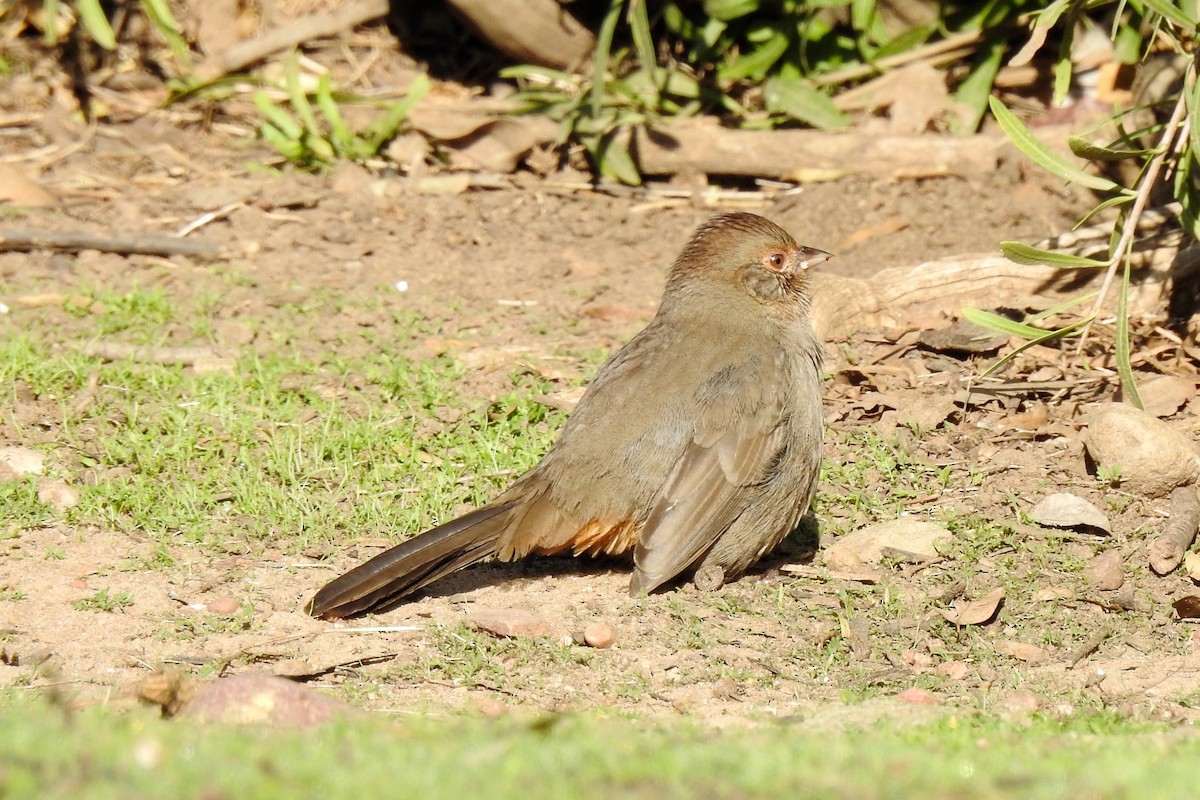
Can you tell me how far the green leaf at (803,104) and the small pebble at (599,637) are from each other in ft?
16.4

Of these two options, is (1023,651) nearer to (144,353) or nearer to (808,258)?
(808,258)

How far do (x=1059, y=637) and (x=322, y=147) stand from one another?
19.7ft

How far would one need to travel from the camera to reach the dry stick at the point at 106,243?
8.20m

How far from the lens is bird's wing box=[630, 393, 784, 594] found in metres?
5.40

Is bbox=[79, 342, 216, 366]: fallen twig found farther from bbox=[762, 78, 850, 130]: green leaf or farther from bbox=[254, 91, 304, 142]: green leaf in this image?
bbox=[762, 78, 850, 130]: green leaf

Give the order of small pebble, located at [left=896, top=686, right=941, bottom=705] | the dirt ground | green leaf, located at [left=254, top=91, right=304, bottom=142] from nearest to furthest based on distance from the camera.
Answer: small pebble, located at [left=896, top=686, right=941, bottom=705]
the dirt ground
green leaf, located at [left=254, top=91, right=304, bottom=142]

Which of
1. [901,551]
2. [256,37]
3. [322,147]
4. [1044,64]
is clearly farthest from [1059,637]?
[256,37]

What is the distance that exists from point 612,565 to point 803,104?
424 centimetres

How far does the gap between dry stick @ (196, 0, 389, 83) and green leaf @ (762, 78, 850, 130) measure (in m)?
3.07

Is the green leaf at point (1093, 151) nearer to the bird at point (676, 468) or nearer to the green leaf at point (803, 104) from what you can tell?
the bird at point (676, 468)

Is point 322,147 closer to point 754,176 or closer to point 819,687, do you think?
point 754,176

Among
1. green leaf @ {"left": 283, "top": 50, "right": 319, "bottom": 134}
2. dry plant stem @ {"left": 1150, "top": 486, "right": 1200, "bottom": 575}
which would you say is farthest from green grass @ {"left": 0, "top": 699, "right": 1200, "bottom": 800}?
green leaf @ {"left": 283, "top": 50, "right": 319, "bottom": 134}

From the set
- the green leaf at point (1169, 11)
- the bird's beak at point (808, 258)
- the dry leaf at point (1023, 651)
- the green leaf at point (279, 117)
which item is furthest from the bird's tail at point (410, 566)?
the green leaf at point (279, 117)

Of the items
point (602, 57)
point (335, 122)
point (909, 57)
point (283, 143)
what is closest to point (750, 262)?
point (602, 57)
